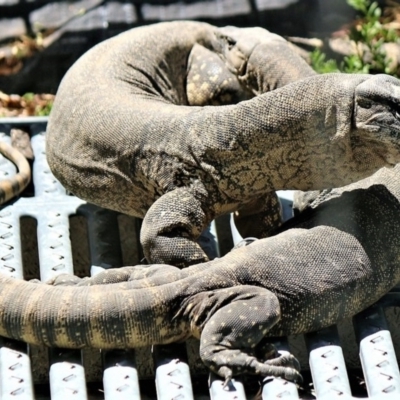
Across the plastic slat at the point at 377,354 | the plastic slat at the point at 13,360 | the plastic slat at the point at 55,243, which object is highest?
the plastic slat at the point at 13,360

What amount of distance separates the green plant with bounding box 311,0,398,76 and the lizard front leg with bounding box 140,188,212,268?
2863mm

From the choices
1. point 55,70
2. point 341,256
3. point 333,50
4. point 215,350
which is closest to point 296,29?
point 333,50

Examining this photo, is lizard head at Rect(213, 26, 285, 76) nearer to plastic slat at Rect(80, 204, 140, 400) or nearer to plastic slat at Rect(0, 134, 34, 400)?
plastic slat at Rect(80, 204, 140, 400)

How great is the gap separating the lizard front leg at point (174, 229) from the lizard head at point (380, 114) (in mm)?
973

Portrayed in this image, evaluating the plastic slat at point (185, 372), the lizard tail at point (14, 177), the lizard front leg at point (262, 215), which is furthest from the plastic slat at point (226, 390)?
the lizard tail at point (14, 177)

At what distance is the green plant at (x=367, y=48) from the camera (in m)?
8.82

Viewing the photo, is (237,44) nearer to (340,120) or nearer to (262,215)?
(262,215)

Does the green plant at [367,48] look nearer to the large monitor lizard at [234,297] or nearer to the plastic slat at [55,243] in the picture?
the plastic slat at [55,243]

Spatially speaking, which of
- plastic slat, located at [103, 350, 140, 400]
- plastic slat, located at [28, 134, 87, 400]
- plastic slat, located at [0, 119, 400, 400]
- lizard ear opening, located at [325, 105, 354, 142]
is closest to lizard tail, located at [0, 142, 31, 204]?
plastic slat, located at [28, 134, 87, 400]

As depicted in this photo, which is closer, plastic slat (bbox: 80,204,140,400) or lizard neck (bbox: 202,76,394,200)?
plastic slat (bbox: 80,204,140,400)

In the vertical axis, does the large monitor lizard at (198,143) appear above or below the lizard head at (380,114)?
below

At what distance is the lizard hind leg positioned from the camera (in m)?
5.34

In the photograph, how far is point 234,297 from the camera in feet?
18.0

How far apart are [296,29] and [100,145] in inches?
140
